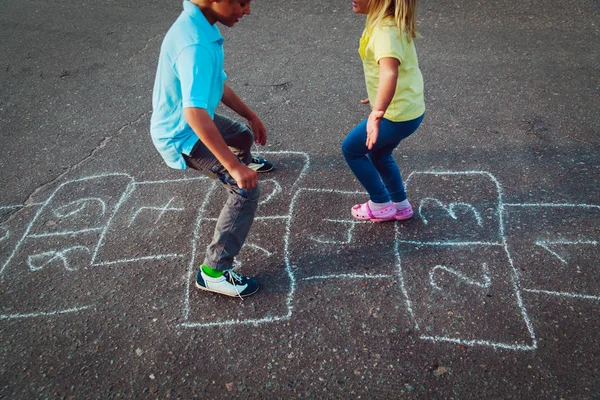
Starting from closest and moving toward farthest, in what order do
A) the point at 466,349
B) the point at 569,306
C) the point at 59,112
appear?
the point at 466,349 → the point at 569,306 → the point at 59,112

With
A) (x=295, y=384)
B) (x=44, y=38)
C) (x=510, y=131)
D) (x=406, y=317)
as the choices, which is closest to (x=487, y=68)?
(x=510, y=131)

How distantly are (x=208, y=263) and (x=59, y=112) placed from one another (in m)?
2.96

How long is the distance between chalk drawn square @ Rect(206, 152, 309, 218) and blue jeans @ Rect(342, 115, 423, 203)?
0.66 metres

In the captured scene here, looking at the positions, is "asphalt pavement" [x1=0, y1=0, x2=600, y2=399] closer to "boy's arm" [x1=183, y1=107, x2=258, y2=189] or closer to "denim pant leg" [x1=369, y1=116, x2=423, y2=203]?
"denim pant leg" [x1=369, y1=116, x2=423, y2=203]

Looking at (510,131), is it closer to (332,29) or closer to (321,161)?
(321,161)

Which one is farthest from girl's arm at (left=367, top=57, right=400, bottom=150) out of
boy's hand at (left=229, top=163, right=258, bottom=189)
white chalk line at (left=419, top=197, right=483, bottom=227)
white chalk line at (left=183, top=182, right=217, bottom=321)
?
white chalk line at (left=183, top=182, right=217, bottom=321)

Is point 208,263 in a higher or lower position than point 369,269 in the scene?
higher

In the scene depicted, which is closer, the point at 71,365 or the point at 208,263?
the point at 71,365

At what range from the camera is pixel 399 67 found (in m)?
2.45

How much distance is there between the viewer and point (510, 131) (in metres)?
3.79

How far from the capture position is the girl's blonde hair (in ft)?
7.47

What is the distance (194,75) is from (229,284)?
1.18 meters

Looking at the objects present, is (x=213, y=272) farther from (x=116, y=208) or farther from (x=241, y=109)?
(x=116, y=208)

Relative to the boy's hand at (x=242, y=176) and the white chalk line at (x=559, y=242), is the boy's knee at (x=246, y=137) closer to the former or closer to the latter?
the boy's hand at (x=242, y=176)
